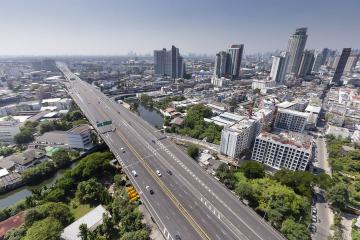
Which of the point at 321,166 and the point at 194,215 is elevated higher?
the point at 194,215

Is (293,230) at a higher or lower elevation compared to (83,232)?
higher

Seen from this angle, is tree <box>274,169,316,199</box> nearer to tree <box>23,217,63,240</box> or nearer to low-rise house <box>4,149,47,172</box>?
tree <box>23,217,63,240</box>

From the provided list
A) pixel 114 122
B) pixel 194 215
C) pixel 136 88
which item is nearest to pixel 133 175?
pixel 194 215

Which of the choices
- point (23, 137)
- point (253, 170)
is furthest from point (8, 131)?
point (253, 170)

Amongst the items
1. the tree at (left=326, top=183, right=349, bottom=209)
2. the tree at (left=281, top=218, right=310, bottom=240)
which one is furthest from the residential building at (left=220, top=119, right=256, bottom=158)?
the tree at (left=281, top=218, right=310, bottom=240)

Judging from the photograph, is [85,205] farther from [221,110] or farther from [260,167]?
[221,110]

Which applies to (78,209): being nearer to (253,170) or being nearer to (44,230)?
(44,230)
